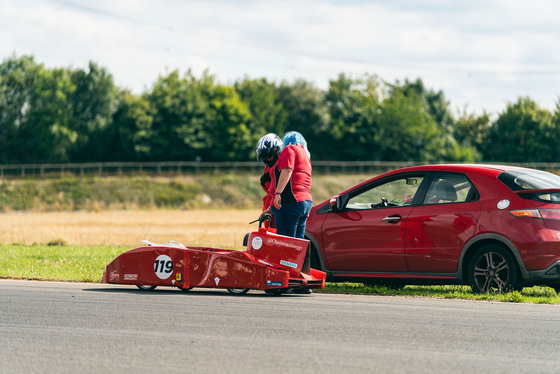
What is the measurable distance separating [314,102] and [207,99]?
13873 mm

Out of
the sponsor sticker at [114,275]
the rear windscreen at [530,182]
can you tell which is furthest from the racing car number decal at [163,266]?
the rear windscreen at [530,182]

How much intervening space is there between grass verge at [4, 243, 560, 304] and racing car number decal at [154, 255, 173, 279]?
2.13m

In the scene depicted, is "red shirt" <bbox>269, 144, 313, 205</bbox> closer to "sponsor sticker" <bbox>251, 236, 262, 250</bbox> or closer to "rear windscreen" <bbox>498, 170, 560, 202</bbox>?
"sponsor sticker" <bbox>251, 236, 262, 250</bbox>

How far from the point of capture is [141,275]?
A: 421 inches

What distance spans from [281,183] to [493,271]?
9.25 ft

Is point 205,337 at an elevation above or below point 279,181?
below

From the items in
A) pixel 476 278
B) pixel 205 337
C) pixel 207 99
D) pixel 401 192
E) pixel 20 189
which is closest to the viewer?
pixel 205 337

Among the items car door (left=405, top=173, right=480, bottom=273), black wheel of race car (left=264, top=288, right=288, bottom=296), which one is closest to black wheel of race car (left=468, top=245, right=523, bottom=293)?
car door (left=405, top=173, right=480, bottom=273)

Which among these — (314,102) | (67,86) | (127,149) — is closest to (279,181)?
(127,149)

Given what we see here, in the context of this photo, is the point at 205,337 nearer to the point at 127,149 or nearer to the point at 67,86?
the point at 127,149

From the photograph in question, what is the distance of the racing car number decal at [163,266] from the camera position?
→ 416 inches

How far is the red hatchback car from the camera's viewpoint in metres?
9.89

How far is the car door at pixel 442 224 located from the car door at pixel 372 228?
16 centimetres

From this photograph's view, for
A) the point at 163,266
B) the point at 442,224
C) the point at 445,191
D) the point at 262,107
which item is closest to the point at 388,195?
the point at 445,191
